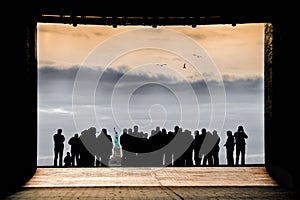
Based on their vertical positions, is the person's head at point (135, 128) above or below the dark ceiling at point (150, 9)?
below

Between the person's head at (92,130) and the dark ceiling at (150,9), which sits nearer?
the dark ceiling at (150,9)

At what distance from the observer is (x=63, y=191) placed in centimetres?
1727

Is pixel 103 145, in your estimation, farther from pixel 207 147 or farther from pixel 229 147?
pixel 229 147

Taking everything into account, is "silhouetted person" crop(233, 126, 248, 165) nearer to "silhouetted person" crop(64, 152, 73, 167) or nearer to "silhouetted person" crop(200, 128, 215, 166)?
"silhouetted person" crop(200, 128, 215, 166)

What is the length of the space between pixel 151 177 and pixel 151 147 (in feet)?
14.3

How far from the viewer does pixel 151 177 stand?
21672 millimetres

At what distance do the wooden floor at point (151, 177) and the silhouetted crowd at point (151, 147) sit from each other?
1574mm

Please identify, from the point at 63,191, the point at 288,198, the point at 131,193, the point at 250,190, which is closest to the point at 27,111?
the point at 63,191

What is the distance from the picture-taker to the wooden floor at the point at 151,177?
1977 centimetres

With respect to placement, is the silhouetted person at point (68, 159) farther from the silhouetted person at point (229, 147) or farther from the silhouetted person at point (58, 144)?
the silhouetted person at point (229, 147)

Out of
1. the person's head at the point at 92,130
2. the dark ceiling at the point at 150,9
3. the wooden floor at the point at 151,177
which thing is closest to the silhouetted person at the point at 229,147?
the wooden floor at the point at 151,177

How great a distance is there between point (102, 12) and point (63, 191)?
5.82 metres

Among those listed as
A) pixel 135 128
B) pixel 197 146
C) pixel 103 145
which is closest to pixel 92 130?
pixel 103 145

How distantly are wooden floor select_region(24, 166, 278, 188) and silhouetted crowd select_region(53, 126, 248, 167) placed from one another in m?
1.57
